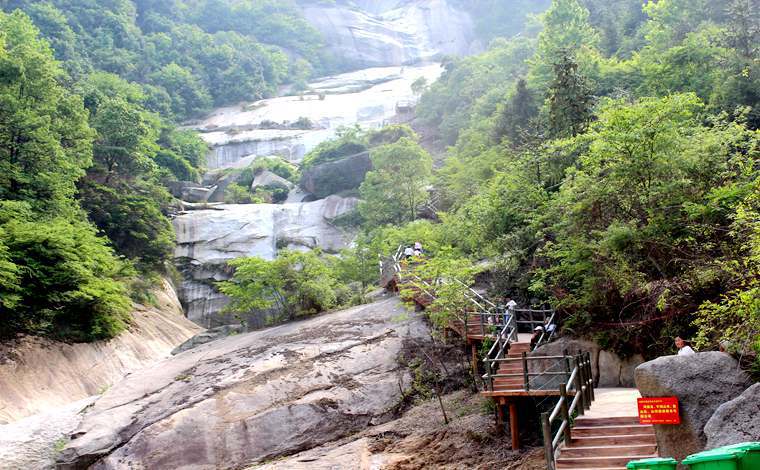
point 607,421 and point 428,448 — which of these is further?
point 428,448

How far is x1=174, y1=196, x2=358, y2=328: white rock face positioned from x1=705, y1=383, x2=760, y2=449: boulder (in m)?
31.4

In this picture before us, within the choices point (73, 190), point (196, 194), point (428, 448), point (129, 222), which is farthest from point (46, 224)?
point (196, 194)

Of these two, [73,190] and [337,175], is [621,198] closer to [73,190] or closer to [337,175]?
[73,190]

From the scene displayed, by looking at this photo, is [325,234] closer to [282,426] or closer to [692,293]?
[282,426]

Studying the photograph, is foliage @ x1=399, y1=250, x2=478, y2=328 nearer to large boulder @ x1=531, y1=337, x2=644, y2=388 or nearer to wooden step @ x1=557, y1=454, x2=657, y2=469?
large boulder @ x1=531, y1=337, x2=644, y2=388

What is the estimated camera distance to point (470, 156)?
3678 centimetres

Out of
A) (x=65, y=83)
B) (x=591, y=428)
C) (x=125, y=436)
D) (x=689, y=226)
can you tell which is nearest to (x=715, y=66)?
(x=689, y=226)

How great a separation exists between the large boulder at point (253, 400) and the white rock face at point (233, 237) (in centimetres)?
1548

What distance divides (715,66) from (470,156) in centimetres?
1367

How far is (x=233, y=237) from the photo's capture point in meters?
41.8

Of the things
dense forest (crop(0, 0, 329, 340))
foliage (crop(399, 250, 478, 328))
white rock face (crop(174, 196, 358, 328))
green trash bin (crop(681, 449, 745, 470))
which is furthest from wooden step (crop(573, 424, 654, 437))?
white rock face (crop(174, 196, 358, 328))

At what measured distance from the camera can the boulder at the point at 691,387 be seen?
9.01 metres

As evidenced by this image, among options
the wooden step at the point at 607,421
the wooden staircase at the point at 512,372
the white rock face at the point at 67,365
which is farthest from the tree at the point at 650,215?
the white rock face at the point at 67,365

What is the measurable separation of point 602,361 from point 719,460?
33.9ft
